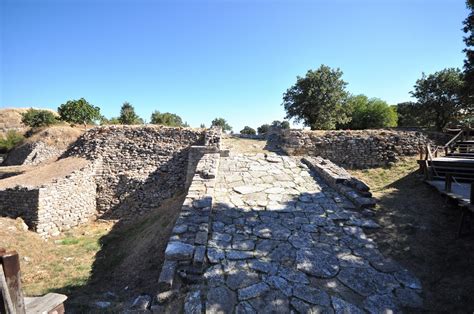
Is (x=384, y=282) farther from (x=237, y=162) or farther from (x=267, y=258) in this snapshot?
(x=237, y=162)

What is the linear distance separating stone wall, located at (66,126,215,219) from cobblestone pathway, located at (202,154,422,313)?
23.5ft

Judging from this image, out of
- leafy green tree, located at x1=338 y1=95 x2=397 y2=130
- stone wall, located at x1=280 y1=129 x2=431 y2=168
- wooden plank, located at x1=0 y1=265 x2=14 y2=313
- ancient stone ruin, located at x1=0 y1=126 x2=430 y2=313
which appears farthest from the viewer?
leafy green tree, located at x1=338 y1=95 x2=397 y2=130

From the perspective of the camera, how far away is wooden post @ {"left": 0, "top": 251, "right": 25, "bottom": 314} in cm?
163

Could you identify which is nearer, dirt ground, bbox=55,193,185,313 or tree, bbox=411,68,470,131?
dirt ground, bbox=55,193,185,313

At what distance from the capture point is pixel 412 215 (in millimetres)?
5840

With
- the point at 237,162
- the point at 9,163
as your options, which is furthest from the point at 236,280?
the point at 9,163

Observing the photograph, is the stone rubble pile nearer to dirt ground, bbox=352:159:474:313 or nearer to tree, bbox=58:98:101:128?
dirt ground, bbox=352:159:474:313

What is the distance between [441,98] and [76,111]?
2789cm

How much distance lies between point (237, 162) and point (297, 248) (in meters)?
5.54

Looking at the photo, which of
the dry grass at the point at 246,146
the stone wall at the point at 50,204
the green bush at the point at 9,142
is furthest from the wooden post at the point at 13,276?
the green bush at the point at 9,142

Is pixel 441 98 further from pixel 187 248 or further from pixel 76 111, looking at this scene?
pixel 76 111

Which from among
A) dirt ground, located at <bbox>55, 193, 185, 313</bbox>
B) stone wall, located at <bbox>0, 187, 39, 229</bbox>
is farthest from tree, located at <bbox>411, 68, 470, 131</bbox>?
stone wall, located at <bbox>0, 187, 39, 229</bbox>

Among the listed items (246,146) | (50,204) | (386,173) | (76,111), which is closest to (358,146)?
(386,173)

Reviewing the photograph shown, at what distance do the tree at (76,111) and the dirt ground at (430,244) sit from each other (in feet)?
69.7
